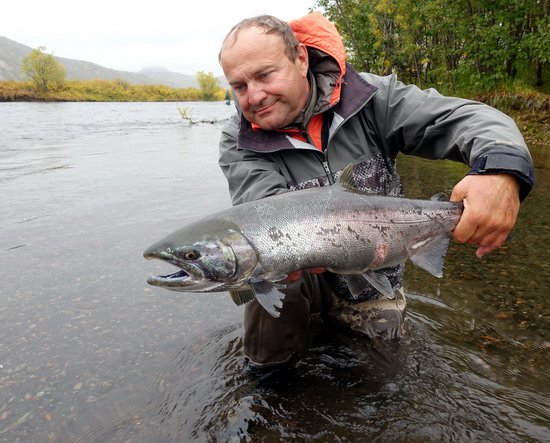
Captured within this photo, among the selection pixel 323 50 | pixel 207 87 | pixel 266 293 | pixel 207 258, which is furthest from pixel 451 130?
pixel 207 87

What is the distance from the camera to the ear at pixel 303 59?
3418 mm

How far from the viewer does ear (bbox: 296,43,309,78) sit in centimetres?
342

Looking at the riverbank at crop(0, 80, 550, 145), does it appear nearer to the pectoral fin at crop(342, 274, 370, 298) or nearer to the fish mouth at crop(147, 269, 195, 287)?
the pectoral fin at crop(342, 274, 370, 298)

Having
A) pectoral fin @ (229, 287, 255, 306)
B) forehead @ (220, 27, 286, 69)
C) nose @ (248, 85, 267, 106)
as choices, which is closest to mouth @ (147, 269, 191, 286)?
pectoral fin @ (229, 287, 255, 306)

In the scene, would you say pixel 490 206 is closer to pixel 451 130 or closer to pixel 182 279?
pixel 451 130

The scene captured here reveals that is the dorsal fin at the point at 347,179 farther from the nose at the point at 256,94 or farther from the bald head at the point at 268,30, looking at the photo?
the bald head at the point at 268,30

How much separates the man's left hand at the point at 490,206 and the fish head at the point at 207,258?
1290 mm

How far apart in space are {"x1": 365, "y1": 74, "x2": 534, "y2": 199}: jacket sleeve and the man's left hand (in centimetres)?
6

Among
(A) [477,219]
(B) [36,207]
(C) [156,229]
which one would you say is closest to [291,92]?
(A) [477,219]

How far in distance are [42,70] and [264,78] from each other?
3472 inches

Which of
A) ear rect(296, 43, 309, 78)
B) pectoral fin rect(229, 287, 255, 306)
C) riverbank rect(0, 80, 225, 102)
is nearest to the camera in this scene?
pectoral fin rect(229, 287, 255, 306)

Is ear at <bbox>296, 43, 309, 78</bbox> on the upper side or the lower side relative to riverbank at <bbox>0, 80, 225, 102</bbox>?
upper

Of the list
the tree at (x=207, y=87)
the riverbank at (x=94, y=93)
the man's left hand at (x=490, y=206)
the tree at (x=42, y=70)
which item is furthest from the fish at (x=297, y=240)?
the tree at (x=207, y=87)

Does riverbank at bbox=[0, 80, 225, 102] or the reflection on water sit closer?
the reflection on water
